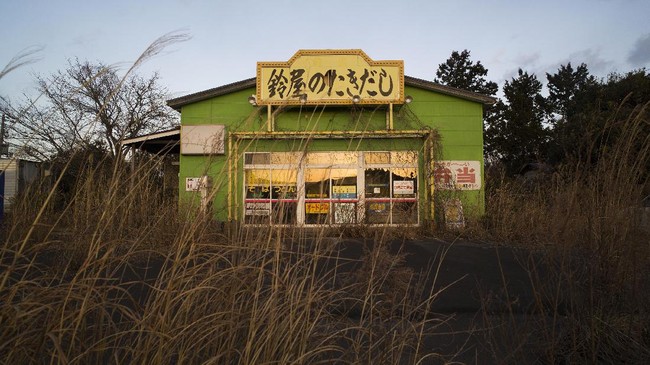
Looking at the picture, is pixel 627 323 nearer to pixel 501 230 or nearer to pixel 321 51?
pixel 501 230

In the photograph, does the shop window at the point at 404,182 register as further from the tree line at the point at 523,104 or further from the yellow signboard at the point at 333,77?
the tree line at the point at 523,104

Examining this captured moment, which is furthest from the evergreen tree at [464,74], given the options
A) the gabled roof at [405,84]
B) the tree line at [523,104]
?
the gabled roof at [405,84]

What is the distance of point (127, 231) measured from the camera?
2.67 m

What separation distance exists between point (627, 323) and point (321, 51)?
10311mm

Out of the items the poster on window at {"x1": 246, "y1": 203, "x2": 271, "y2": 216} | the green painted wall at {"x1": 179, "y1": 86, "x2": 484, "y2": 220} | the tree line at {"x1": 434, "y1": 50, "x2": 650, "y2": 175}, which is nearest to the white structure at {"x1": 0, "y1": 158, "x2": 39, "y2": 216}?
the poster on window at {"x1": 246, "y1": 203, "x2": 271, "y2": 216}

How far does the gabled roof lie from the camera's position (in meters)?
12.6

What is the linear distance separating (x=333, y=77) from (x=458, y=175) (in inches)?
172

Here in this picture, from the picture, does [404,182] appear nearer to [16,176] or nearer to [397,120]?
[397,120]

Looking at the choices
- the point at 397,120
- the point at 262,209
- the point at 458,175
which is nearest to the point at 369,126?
the point at 397,120

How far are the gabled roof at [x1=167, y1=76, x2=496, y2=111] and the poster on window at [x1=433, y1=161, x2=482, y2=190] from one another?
1.88m

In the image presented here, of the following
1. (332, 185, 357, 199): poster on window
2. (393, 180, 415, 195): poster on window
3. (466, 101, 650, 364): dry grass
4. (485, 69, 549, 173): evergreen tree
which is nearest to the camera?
(466, 101, 650, 364): dry grass

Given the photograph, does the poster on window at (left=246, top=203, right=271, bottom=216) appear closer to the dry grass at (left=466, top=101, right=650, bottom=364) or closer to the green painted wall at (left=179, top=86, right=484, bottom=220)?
the dry grass at (left=466, top=101, right=650, bottom=364)

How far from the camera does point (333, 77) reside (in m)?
12.0

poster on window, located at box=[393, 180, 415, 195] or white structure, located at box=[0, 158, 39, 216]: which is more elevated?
poster on window, located at box=[393, 180, 415, 195]
